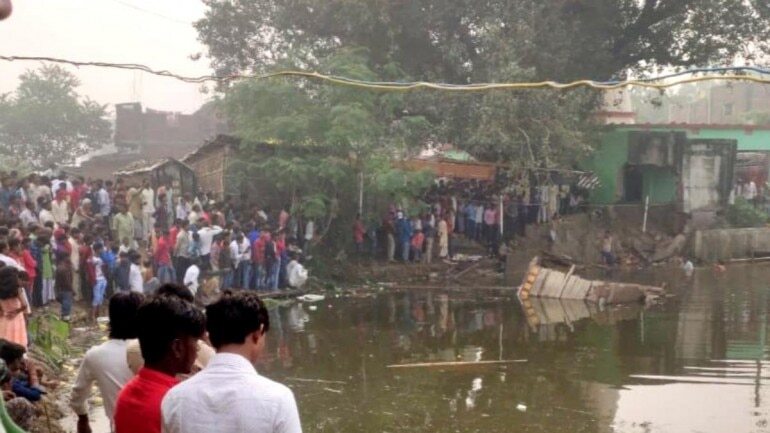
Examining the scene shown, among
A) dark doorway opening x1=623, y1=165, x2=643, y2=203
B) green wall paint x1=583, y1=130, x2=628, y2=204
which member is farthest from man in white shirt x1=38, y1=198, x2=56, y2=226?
dark doorway opening x1=623, y1=165, x2=643, y2=203

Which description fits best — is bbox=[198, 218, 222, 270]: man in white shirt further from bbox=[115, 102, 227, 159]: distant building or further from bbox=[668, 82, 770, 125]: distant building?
bbox=[668, 82, 770, 125]: distant building

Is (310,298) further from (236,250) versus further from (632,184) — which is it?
(632,184)

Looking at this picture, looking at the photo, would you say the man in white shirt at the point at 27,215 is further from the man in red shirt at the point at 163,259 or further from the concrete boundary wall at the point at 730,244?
the concrete boundary wall at the point at 730,244

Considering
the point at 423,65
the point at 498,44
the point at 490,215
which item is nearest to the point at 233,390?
the point at 498,44

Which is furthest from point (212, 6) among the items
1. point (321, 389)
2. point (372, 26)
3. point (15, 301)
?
point (15, 301)

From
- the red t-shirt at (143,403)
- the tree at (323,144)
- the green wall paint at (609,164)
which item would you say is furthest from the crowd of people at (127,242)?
the green wall paint at (609,164)

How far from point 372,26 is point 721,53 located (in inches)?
403

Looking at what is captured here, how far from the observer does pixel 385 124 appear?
73.4 ft

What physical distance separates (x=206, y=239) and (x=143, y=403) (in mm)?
14228

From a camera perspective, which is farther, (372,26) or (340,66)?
(372,26)

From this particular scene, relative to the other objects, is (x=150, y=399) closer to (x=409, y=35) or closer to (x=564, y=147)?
(x=564, y=147)

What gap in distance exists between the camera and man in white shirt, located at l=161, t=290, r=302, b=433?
8.89 ft

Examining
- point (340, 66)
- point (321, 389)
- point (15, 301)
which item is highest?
point (340, 66)

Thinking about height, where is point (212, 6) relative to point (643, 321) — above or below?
above
